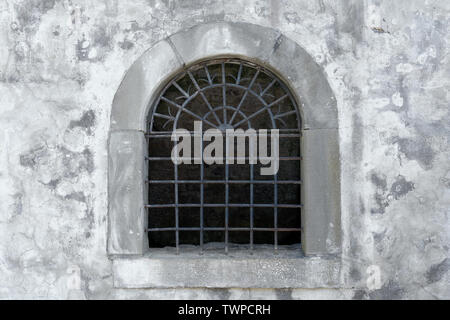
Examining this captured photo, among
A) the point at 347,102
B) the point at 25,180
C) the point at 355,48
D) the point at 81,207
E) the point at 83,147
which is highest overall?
the point at 355,48

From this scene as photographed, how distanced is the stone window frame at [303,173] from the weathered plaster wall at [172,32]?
0.25 feet

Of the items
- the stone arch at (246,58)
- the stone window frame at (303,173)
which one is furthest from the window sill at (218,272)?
the stone arch at (246,58)

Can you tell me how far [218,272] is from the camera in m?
3.10

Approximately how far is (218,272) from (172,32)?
6.09ft

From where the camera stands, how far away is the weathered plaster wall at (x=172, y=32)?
3078 millimetres

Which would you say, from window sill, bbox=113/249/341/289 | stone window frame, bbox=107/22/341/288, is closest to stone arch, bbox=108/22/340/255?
stone window frame, bbox=107/22/341/288

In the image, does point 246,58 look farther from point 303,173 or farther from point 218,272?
point 218,272

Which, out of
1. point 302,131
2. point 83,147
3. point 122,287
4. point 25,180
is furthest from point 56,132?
point 302,131

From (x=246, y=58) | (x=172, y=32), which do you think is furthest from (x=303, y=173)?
(x=172, y=32)

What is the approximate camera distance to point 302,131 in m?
3.17

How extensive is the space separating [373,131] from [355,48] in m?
0.64

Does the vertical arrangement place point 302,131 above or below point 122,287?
above

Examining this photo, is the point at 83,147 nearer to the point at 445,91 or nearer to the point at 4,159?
the point at 4,159
